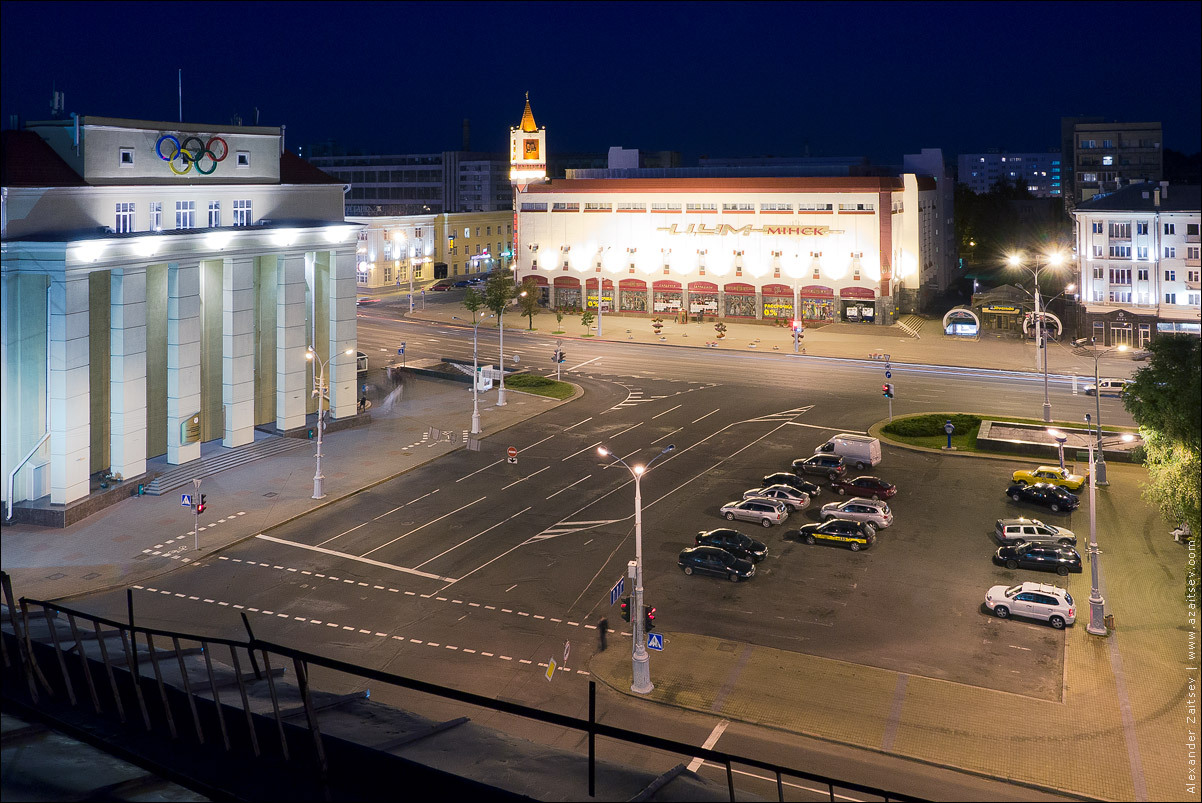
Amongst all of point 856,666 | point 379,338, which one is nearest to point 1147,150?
point 379,338

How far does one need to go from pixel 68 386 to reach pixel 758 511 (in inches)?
1136

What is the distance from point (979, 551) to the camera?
39.2m

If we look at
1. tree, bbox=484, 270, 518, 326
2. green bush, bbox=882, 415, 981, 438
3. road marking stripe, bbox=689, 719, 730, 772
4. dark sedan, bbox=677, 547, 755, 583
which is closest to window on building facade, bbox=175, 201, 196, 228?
dark sedan, bbox=677, 547, 755, 583

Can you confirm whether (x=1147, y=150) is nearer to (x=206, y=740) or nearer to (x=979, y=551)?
(x=979, y=551)

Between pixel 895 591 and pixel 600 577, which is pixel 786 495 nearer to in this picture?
pixel 895 591

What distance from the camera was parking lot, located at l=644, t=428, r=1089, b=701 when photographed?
3045 cm

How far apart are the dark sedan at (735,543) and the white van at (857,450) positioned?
44.7 feet

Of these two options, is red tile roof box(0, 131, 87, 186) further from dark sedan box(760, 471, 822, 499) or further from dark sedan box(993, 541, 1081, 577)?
dark sedan box(993, 541, 1081, 577)

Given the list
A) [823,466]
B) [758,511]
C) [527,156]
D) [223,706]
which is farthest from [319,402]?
[527,156]

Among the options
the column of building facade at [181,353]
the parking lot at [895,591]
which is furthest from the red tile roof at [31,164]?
the parking lot at [895,591]

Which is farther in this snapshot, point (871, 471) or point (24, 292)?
point (871, 471)

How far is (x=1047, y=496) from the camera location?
44469 millimetres

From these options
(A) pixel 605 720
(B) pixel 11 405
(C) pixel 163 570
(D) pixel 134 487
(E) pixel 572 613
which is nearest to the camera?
(A) pixel 605 720

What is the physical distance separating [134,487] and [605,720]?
95.0 ft
